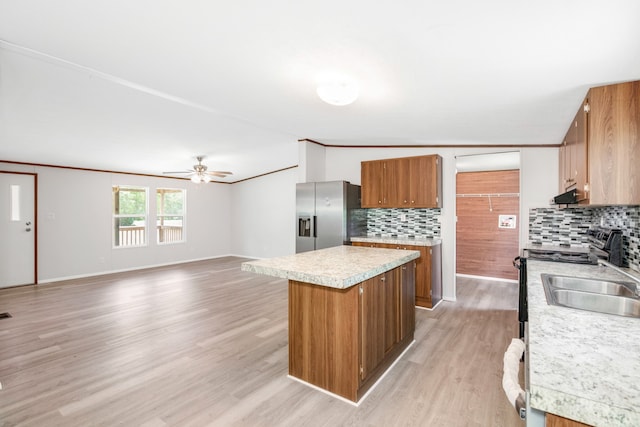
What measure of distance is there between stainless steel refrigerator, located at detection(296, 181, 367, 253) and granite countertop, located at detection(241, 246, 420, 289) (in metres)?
1.74

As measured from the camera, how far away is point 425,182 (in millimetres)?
4363

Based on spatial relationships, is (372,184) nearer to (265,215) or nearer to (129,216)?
(265,215)

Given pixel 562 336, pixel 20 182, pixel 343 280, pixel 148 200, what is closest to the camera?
pixel 562 336

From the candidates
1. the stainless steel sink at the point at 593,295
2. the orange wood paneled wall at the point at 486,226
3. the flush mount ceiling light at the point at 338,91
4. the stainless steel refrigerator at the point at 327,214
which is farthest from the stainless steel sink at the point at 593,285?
the orange wood paneled wall at the point at 486,226

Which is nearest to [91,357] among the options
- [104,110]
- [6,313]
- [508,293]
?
[6,313]

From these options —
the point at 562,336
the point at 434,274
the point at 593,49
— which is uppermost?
the point at 593,49

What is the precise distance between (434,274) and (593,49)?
306cm

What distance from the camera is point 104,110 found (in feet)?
10.8

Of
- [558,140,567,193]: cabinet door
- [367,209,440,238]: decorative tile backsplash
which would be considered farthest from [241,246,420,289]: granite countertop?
[367,209,440,238]: decorative tile backsplash

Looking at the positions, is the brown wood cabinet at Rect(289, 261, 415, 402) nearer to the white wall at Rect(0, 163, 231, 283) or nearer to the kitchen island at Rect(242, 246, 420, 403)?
the kitchen island at Rect(242, 246, 420, 403)

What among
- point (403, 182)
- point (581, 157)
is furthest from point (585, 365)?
point (403, 182)

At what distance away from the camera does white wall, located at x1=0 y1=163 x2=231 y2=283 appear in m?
5.52

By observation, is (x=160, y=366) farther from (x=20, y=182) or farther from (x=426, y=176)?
(x=20, y=182)

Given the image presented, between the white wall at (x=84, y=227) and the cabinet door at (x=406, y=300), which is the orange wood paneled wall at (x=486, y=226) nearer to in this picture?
the cabinet door at (x=406, y=300)
